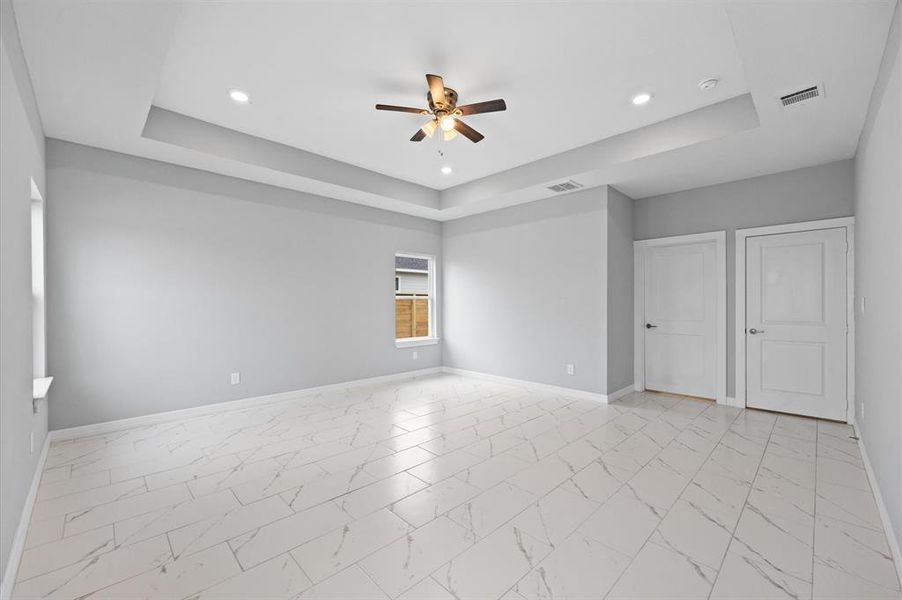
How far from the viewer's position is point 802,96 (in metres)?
2.71

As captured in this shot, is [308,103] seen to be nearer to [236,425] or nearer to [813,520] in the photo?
[236,425]

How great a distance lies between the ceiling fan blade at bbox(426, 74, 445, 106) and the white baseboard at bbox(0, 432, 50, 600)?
3.39 m

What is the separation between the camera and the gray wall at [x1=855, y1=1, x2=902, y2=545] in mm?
1859

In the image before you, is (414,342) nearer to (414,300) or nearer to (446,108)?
(414,300)

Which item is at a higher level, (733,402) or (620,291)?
(620,291)

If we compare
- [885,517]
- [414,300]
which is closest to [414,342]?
[414,300]

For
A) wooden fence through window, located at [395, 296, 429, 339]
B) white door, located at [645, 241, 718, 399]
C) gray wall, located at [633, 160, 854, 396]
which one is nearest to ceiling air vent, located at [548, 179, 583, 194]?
gray wall, located at [633, 160, 854, 396]

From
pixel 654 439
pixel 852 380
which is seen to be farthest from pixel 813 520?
pixel 852 380

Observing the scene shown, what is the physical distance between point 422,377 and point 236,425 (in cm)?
295

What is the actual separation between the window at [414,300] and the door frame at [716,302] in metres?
3.14

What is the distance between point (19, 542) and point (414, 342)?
15.5 feet

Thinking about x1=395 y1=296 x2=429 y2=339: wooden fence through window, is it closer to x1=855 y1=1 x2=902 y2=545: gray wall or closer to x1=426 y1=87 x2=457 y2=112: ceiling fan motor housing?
x1=426 y1=87 x2=457 y2=112: ceiling fan motor housing

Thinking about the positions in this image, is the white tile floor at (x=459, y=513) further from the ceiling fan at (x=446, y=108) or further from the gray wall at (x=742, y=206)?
the ceiling fan at (x=446, y=108)

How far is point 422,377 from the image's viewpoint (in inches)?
249
